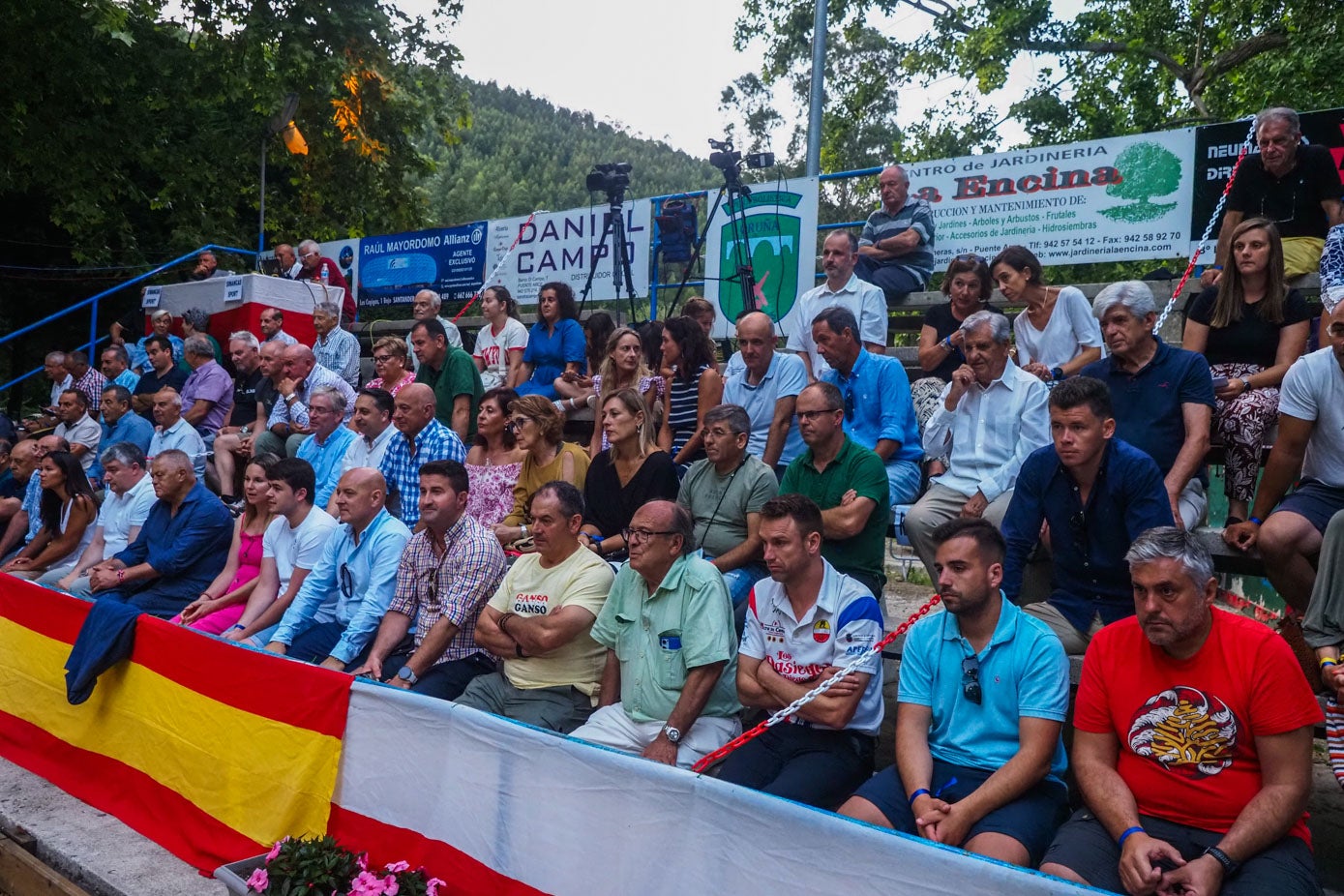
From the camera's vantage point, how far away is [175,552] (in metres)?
6.92

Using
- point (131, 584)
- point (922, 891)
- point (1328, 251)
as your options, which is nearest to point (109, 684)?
point (131, 584)

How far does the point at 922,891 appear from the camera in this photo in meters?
2.73

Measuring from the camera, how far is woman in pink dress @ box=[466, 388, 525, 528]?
6.64 m

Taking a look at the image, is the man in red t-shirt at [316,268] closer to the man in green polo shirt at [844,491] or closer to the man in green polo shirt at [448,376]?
the man in green polo shirt at [448,376]

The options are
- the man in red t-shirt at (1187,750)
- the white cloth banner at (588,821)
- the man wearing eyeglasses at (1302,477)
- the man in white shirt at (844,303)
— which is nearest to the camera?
the white cloth banner at (588,821)

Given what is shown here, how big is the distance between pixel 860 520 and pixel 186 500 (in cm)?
448

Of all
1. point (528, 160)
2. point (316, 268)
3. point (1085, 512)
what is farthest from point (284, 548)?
point (528, 160)

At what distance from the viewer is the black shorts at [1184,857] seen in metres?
2.89

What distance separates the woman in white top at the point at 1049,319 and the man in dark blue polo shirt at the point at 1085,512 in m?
1.72

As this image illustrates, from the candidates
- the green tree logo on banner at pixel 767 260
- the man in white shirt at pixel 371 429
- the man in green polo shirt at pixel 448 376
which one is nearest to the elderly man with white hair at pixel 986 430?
the man in white shirt at pixel 371 429

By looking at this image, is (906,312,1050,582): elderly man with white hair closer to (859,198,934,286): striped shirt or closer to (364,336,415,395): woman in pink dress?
(859,198,934,286): striped shirt

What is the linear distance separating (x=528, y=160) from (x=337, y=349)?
3715 cm

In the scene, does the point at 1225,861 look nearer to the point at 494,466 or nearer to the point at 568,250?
the point at 494,466

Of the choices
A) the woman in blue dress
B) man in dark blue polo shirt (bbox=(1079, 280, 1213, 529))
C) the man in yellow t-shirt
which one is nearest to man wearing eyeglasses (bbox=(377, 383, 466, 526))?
the woman in blue dress
